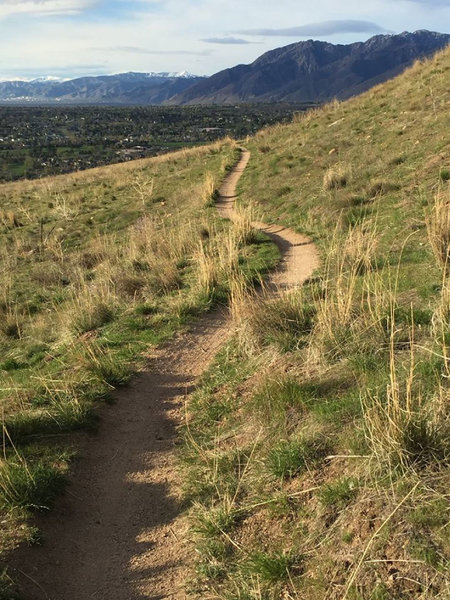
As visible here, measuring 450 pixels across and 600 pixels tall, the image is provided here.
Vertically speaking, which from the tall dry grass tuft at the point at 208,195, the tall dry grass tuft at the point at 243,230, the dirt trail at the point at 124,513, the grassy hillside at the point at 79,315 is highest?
the tall dry grass tuft at the point at 208,195

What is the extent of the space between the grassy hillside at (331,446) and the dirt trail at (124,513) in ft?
0.74

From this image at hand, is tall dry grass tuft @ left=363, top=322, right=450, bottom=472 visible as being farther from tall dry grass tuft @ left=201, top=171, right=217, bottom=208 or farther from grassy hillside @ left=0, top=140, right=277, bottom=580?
tall dry grass tuft @ left=201, top=171, right=217, bottom=208

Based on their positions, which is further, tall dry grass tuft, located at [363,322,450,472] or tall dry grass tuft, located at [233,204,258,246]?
tall dry grass tuft, located at [233,204,258,246]

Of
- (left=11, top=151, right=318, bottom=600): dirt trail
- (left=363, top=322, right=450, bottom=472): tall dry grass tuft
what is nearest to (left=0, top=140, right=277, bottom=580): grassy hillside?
(left=11, top=151, right=318, bottom=600): dirt trail

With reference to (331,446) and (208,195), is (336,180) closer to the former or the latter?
(208,195)

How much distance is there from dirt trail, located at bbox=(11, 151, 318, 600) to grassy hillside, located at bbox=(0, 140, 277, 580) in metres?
0.18

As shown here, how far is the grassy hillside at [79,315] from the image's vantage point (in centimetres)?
436

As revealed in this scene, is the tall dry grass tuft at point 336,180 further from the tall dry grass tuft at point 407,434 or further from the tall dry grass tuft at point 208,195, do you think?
the tall dry grass tuft at point 407,434

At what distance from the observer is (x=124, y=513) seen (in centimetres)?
392

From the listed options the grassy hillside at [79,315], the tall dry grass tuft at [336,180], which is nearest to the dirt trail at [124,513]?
the grassy hillside at [79,315]

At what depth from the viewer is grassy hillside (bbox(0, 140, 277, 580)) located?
14.3ft

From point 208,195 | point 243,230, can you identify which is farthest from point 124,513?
point 208,195

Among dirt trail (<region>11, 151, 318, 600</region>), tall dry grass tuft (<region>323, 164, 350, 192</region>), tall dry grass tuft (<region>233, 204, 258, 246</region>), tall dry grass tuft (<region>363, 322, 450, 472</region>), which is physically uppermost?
tall dry grass tuft (<region>323, 164, 350, 192</region>)

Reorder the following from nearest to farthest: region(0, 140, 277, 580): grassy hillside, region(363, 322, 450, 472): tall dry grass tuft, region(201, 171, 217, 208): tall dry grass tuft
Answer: region(363, 322, 450, 472): tall dry grass tuft < region(0, 140, 277, 580): grassy hillside < region(201, 171, 217, 208): tall dry grass tuft
